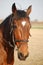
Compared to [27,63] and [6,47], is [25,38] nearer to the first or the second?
[6,47]

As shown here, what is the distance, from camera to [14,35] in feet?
19.2

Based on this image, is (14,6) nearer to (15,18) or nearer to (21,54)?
(15,18)

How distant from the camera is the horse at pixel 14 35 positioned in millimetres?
5723

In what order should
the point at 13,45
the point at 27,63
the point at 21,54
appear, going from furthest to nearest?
the point at 27,63
the point at 13,45
the point at 21,54

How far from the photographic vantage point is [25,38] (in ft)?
18.9

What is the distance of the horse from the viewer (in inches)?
225

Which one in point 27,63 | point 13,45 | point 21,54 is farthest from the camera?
point 27,63

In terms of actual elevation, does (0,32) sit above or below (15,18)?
below

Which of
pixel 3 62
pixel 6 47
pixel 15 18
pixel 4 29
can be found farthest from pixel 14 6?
pixel 3 62

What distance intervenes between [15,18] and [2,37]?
792mm

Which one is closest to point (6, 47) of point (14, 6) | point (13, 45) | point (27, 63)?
point (13, 45)

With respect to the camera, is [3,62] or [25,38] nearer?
[25,38]

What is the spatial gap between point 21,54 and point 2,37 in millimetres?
1015

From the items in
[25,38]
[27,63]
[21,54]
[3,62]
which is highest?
[25,38]
